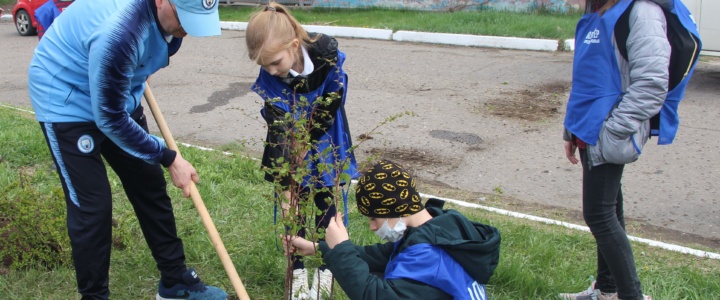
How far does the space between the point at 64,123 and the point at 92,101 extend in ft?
0.78

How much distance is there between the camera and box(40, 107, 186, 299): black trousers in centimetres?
294

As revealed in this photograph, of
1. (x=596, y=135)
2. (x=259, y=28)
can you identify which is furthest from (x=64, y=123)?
(x=596, y=135)

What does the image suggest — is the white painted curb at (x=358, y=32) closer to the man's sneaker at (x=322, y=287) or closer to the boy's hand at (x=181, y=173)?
the man's sneaker at (x=322, y=287)

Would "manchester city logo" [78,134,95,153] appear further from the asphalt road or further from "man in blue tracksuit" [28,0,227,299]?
the asphalt road

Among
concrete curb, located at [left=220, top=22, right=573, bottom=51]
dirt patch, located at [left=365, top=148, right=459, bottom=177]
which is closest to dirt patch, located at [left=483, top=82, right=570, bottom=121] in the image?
dirt patch, located at [left=365, top=148, right=459, bottom=177]

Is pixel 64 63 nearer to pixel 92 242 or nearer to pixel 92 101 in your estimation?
pixel 92 101

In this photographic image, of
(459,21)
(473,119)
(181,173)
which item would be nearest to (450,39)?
(459,21)

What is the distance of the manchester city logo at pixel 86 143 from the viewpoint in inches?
115

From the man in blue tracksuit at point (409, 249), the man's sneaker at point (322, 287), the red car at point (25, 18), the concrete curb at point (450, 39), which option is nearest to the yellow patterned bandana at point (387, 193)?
the man in blue tracksuit at point (409, 249)

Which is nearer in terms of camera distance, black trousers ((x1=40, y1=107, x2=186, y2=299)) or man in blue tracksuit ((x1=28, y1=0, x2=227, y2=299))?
man in blue tracksuit ((x1=28, y1=0, x2=227, y2=299))

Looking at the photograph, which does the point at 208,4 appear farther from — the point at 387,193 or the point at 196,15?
the point at 387,193

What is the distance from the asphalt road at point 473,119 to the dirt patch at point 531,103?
0.01 meters

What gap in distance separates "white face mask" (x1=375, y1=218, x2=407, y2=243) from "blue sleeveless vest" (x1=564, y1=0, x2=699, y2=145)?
2.93 feet

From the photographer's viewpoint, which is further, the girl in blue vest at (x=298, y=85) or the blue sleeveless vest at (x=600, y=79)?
the girl in blue vest at (x=298, y=85)
